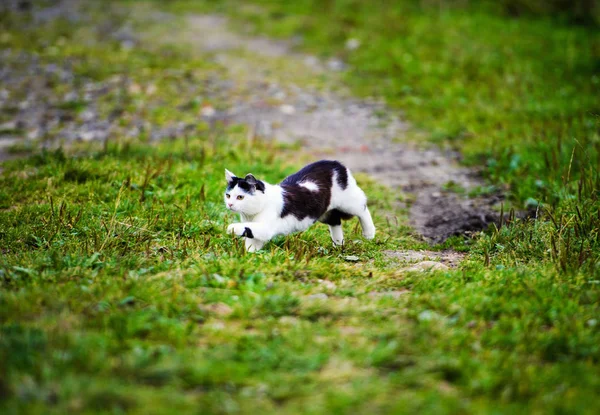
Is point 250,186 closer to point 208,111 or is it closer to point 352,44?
point 208,111

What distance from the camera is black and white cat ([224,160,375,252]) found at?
4527 millimetres

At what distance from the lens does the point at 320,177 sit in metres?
4.99

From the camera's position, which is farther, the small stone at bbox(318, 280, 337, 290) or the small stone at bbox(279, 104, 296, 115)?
the small stone at bbox(279, 104, 296, 115)

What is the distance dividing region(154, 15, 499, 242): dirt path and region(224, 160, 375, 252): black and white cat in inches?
44.2

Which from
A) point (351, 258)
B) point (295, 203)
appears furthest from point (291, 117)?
point (351, 258)

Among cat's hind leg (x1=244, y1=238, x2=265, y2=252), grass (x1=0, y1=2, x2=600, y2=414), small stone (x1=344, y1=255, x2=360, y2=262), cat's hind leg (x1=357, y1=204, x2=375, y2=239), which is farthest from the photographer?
cat's hind leg (x1=357, y1=204, x2=375, y2=239)

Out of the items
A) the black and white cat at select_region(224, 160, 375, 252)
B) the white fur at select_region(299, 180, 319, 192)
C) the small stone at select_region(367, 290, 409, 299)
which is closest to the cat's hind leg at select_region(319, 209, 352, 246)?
the black and white cat at select_region(224, 160, 375, 252)

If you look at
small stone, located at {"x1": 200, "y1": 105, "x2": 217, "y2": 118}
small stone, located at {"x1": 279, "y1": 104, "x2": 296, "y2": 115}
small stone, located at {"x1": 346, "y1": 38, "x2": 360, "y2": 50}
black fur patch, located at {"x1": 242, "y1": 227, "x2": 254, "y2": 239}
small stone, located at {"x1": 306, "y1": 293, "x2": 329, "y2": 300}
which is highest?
small stone, located at {"x1": 346, "y1": 38, "x2": 360, "y2": 50}

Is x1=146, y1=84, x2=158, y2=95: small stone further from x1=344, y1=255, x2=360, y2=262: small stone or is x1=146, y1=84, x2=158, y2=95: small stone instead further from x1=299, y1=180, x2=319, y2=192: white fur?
x1=344, y1=255, x2=360, y2=262: small stone

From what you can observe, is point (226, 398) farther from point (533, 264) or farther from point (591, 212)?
point (591, 212)

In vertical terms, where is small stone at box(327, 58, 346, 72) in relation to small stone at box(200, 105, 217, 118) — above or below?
above

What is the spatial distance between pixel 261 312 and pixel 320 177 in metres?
1.73

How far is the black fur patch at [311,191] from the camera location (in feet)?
15.4

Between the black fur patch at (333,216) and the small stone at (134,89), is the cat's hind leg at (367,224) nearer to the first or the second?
the black fur patch at (333,216)
